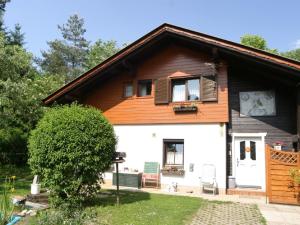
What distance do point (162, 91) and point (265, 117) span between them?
179 inches

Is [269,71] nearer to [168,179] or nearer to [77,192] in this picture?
[168,179]

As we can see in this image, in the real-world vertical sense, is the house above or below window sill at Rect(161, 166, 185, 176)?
above

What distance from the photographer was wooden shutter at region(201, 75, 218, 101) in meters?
12.3

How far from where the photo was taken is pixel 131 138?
A: 1373 cm

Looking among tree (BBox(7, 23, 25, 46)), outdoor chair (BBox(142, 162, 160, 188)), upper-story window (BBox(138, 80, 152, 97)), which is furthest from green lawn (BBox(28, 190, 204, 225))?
tree (BBox(7, 23, 25, 46))

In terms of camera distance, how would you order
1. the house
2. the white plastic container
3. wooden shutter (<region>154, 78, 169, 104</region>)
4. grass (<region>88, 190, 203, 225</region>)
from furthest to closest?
wooden shutter (<region>154, 78, 169, 104</region>), the house, the white plastic container, grass (<region>88, 190, 203, 225</region>)

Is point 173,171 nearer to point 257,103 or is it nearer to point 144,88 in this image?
point 144,88

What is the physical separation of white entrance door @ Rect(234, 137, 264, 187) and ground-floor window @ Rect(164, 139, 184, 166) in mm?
2330

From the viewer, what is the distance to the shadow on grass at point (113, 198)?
9.26 metres

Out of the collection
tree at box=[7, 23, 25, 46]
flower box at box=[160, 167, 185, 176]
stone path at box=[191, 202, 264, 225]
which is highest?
tree at box=[7, 23, 25, 46]

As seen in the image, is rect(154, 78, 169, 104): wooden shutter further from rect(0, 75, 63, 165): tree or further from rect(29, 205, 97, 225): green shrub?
rect(29, 205, 97, 225): green shrub

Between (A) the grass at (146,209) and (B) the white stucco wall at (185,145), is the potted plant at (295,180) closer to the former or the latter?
(B) the white stucco wall at (185,145)

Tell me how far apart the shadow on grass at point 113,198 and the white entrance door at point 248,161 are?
397cm

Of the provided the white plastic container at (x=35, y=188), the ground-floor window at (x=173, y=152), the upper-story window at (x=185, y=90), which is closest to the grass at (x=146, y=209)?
the white plastic container at (x=35, y=188)
